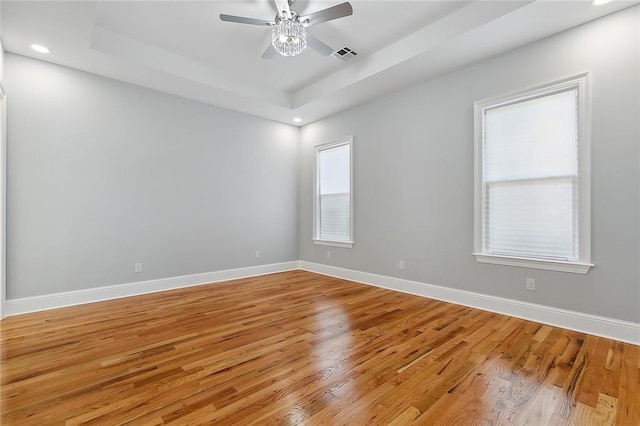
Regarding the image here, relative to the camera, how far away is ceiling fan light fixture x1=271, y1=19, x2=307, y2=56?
2672mm

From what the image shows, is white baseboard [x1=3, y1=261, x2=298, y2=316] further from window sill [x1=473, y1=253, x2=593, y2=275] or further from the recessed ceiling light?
window sill [x1=473, y1=253, x2=593, y2=275]

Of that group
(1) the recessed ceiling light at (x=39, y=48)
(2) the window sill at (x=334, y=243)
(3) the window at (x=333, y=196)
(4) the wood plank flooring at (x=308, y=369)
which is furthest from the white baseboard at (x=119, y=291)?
(1) the recessed ceiling light at (x=39, y=48)

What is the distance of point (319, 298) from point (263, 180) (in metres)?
2.55

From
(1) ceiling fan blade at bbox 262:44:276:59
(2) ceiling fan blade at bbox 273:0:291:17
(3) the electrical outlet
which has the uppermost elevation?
(2) ceiling fan blade at bbox 273:0:291:17

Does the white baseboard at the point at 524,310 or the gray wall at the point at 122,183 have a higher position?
the gray wall at the point at 122,183

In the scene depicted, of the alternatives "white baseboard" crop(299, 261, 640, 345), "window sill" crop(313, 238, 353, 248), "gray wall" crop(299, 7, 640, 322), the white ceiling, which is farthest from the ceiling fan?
"white baseboard" crop(299, 261, 640, 345)

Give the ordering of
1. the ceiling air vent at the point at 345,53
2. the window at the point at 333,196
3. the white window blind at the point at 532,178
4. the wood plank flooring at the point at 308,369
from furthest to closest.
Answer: the window at the point at 333,196 → the ceiling air vent at the point at 345,53 → the white window blind at the point at 532,178 → the wood plank flooring at the point at 308,369

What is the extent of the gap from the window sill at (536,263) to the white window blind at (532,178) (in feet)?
0.22

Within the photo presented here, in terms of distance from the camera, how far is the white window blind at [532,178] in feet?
9.13

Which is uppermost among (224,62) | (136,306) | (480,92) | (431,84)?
(224,62)

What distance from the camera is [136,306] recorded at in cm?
345

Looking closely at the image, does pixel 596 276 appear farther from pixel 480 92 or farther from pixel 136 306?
pixel 136 306

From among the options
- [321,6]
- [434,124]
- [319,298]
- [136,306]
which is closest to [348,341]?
[319,298]

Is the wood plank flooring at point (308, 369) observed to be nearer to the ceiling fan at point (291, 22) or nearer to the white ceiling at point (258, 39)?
the ceiling fan at point (291, 22)
